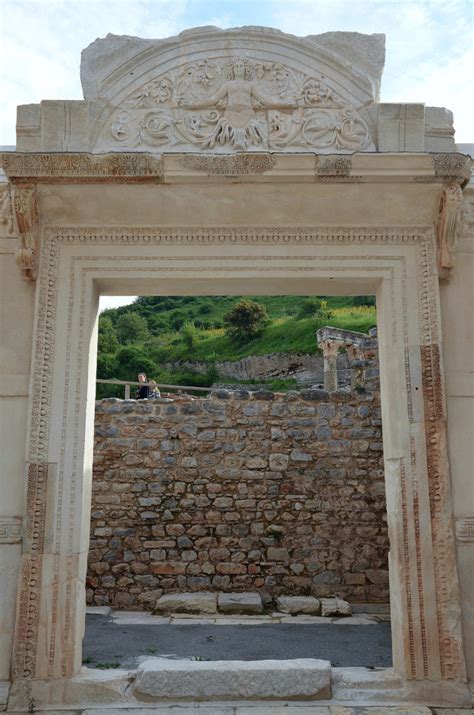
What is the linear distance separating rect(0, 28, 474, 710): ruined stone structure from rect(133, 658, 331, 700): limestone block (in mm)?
197

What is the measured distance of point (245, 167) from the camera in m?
3.87

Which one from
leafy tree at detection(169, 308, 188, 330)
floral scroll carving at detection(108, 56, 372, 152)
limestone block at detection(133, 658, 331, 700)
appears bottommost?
limestone block at detection(133, 658, 331, 700)

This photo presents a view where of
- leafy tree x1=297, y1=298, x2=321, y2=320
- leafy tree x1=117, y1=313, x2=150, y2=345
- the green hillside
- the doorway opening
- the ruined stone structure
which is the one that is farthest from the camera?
leafy tree x1=117, y1=313, x2=150, y2=345

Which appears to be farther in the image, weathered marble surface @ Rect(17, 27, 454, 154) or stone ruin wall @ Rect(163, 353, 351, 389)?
stone ruin wall @ Rect(163, 353, 351, 389)

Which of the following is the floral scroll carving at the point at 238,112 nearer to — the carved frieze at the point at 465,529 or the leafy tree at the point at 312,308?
the carved frieze at the point at 465,529

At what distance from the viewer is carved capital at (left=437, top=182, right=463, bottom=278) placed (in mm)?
3887

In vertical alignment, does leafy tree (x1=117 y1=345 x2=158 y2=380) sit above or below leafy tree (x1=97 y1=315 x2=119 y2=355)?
below

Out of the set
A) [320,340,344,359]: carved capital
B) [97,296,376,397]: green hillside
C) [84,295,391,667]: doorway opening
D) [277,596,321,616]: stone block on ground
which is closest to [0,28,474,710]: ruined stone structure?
[277,596,321,616]: stone block on ground

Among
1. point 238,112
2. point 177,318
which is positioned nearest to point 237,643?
point 238,112

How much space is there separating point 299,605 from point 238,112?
5.81 metres

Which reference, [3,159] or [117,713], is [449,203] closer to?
[3,159]

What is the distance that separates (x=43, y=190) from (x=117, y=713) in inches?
123

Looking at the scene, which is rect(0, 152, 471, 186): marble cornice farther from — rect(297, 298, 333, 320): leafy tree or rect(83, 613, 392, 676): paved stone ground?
rect(297, 298, 333, 320): leafy tree

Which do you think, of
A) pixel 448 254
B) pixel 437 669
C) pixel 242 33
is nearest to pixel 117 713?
pixel 437 669
